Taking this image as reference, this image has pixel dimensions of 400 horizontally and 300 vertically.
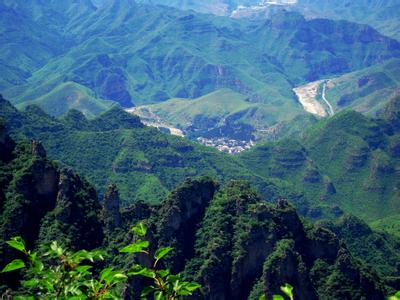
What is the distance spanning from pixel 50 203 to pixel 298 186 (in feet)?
277

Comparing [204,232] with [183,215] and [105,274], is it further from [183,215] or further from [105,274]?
[105,274]

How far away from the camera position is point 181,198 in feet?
184

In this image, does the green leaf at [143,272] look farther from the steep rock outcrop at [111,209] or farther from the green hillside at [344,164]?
the green hillside at [344,164]

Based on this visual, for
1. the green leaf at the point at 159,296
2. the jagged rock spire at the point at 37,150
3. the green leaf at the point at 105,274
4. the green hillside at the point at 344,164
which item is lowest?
the green hillside at the point at 344,164

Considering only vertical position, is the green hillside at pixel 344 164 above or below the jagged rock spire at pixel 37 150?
below

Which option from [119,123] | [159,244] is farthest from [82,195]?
[119,123]

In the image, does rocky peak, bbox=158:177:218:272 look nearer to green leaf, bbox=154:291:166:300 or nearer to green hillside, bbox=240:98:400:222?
green leaf, bbox=154:291:166:300

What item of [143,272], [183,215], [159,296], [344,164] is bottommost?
[344,164]

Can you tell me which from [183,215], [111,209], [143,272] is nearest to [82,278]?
[143,272]

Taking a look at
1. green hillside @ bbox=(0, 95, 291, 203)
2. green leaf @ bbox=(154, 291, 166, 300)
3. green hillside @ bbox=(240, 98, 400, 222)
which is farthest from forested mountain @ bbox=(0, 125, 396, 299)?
green hillside @ bbox=(240, 98, 400, 222)

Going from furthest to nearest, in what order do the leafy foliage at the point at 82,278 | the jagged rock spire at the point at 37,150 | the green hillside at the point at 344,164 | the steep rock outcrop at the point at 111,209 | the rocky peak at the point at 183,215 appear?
the green hillside at the point at 344,164 → the jagged rock spire at the point at 37,150 → the steep rock outcrop at the point at 111,209 → the rocky peak at the point at 183,215 → the leafy foliage at the point at 82,278

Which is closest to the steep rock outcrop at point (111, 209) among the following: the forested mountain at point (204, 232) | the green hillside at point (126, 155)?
the forested mountain at point (204, 232)

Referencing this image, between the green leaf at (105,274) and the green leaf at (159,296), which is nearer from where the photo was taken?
the green leaf at (105,274)

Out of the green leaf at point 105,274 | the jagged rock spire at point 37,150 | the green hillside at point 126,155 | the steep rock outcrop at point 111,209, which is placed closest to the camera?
the green leaf at point 105,274
